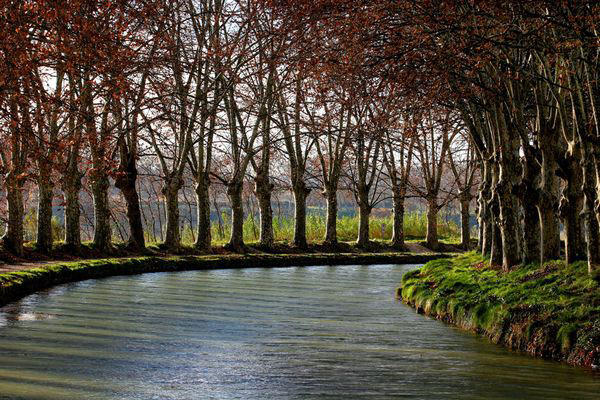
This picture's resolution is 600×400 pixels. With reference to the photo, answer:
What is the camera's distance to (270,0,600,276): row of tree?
12.5 meters

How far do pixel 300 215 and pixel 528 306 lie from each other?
82.4 feet

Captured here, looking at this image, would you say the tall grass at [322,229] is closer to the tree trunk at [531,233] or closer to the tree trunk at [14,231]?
the tree trunk at [14,231]

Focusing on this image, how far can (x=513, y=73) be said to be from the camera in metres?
16.9

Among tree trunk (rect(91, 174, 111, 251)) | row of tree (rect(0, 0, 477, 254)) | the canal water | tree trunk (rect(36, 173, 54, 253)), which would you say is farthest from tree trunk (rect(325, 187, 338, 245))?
the canal water

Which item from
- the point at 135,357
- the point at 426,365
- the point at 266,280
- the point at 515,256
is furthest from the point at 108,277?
the point at 426,365

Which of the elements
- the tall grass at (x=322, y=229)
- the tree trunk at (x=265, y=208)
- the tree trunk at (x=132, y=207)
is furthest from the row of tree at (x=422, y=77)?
the tall grass at (x=322, y=229)

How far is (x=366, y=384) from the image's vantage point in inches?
357

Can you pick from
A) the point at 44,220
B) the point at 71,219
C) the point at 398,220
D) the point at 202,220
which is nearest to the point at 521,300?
the point at 44,220

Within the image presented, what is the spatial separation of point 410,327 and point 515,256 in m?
5.01

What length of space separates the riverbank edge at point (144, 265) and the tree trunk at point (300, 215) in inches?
145

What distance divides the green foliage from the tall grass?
23411mm

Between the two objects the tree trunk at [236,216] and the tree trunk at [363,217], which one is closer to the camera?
the tree trunk at [236,216]

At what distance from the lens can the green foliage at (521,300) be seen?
1100 cm

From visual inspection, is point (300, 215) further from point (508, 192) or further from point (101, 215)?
point (508, 192)
